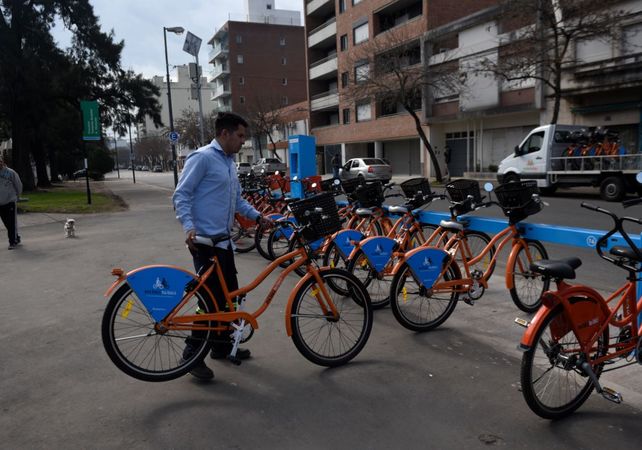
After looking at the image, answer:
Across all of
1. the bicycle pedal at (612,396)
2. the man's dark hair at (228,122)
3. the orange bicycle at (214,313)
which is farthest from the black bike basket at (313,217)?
the bicycle pedal at (612,396)

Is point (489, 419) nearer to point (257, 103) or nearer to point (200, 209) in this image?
point (200, 209)

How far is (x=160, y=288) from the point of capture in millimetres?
3453

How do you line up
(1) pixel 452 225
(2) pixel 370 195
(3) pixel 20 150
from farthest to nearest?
1. (3) pixel 20 150
2. (2) pixel 370 195
3. (1) pixel 452 225

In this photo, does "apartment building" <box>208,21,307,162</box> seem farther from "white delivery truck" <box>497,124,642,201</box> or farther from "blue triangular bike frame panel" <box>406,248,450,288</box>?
"blue triangular bike frame panel" <box>406,248,450,288</box>

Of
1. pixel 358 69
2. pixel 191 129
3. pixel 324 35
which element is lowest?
pixel 191 129

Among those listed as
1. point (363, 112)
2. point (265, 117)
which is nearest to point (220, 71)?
point (265, 117)

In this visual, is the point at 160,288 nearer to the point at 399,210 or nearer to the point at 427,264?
the point at 427,264

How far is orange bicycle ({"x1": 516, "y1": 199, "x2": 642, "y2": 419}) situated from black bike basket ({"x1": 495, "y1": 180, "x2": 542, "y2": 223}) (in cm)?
147

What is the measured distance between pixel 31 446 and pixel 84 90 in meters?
28.9

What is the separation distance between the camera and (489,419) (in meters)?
3.05

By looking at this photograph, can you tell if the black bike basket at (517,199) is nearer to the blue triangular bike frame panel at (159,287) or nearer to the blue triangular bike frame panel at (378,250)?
the blue triangular bike frame panel at (378,250)

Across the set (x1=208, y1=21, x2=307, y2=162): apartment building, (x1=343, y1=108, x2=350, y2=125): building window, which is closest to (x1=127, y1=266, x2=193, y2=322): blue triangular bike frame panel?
(x1=343, y1=108, x2=350, y2=125): building window

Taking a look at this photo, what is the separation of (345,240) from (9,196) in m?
7.44

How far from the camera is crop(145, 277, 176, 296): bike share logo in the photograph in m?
3.44
